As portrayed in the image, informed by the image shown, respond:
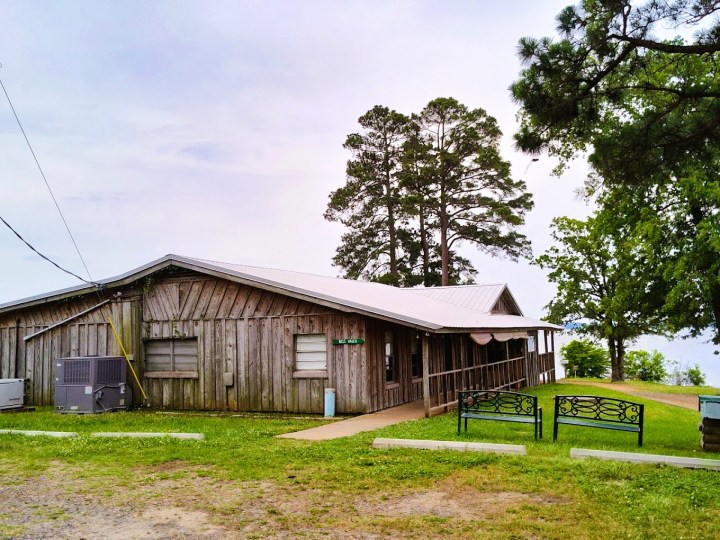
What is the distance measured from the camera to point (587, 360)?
1415 inches

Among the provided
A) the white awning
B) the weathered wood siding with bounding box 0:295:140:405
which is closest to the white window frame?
the weathered wood siding with bounding box 0:295:140:405

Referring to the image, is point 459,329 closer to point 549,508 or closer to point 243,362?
point 243,362

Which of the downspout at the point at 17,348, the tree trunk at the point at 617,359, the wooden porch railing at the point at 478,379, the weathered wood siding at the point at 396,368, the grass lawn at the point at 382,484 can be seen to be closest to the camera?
the grass lawn at the point at 382,484

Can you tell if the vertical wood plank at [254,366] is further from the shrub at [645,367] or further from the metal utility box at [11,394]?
the shrub at [645,367]

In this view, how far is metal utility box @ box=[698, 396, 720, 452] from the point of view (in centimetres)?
946

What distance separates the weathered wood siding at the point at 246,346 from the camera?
1467 cm

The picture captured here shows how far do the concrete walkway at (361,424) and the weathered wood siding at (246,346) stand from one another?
78 centimetres

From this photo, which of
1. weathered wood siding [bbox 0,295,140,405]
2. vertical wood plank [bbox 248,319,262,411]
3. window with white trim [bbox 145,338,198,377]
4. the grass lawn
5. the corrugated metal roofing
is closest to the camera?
the grass lawn

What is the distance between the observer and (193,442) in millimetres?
10492

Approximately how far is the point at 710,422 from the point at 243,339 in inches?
410

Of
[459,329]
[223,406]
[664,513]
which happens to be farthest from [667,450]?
[223,406]

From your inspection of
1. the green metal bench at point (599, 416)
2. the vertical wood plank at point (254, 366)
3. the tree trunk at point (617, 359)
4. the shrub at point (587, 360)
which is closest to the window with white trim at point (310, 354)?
the vertical wood plank at point (254, 366)

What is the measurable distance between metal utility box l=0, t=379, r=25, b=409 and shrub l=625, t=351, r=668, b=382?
1215 inches

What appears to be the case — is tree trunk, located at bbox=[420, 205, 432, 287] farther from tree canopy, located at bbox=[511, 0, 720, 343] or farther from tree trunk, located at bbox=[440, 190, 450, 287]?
tree canopy, located at bbox=[511, 0, 720, 343]
